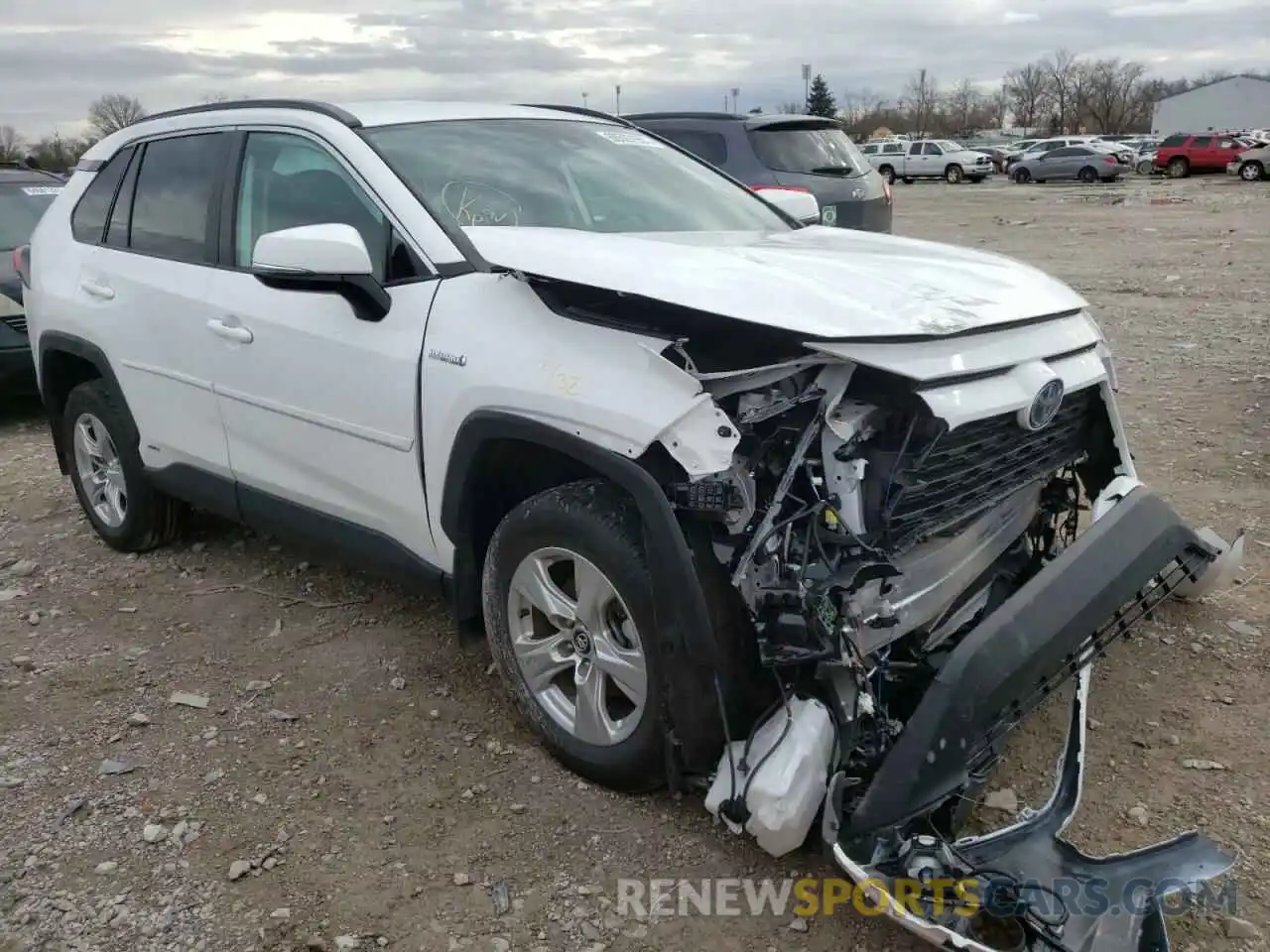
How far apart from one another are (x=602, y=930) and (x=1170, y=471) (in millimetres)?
4063

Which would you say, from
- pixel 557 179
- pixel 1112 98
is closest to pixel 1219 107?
pixel 1112 98

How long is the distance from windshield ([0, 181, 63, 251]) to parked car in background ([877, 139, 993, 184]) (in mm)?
34018

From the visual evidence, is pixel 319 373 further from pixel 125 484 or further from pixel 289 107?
pixel 125 484

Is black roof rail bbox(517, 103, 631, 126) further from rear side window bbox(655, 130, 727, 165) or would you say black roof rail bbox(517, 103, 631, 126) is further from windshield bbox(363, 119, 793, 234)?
rear side window bbox(655, 130, 727, 165)

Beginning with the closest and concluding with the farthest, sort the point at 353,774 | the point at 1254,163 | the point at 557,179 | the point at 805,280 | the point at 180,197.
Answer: the point at 805,280 < the point at 353,774 < the point at 557,179 < the point at 180,197 < the point at 1254,163

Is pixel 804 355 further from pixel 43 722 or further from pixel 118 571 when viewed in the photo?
pixel 118 571

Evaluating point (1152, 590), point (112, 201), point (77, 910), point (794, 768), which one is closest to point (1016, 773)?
point (1152, 590)

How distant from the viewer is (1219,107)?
71938 millimetres

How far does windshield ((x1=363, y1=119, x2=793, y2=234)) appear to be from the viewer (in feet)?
11.3

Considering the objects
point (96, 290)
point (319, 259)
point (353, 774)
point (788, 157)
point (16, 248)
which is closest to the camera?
point (319, 259)

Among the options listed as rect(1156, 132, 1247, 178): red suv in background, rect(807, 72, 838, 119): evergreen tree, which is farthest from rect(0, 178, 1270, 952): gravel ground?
rect(807, 72, 838, 119): evergreen tree

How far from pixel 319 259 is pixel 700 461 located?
126 cm

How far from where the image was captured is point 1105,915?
2303 mm

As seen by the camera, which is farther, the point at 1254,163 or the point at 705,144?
the point at 1254,163
